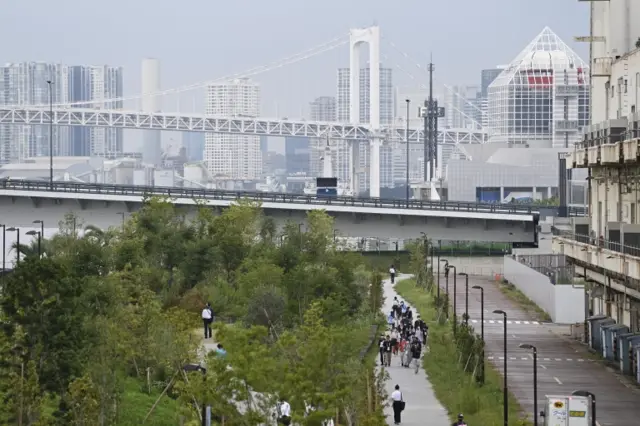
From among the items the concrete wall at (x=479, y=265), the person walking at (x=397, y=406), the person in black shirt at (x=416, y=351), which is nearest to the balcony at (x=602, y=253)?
the person in black shirt at (x=416, y=351)

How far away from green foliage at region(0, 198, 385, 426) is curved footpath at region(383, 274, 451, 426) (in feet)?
3.42

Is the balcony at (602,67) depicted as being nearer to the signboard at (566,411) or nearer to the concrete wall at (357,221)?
the signboard at (566,411)

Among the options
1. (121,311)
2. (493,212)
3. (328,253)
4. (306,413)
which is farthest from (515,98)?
(306,413)

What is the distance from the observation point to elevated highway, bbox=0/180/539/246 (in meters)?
74.1

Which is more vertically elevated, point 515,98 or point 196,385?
point 515,98

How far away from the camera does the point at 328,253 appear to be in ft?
183

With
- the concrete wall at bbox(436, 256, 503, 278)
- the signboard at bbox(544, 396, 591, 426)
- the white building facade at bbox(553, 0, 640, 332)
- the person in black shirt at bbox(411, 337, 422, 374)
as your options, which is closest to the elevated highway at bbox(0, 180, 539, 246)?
the concrete wall at bbox(436, 256, 503, 278)

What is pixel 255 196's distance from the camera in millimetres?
76000

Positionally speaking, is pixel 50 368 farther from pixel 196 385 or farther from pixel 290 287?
pixel 290 287

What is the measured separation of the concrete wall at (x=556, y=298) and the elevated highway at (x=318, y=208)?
512 inches

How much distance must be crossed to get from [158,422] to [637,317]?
15782mm

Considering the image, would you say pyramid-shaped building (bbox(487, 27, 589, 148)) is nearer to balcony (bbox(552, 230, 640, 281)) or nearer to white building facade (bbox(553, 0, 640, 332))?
white building facade (bbox(553, 0, 640, 332))

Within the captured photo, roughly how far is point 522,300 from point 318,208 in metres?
14.7

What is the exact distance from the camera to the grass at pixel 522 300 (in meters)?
55.6
